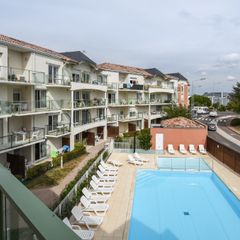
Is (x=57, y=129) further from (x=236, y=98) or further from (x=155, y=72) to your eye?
(x=236, y=98)

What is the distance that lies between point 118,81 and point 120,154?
20.4m

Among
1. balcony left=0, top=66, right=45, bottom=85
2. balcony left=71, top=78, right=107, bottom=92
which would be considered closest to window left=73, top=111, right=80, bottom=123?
balcony left=71, top=78, right=107, bottom=92

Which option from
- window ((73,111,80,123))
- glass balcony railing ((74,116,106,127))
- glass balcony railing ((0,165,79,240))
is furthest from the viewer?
glass balcony railing ((74,116,106,127))

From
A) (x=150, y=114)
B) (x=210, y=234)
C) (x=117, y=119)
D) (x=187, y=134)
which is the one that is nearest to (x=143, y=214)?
(x=210, y=234)

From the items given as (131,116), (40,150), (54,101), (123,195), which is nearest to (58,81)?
(54,101)

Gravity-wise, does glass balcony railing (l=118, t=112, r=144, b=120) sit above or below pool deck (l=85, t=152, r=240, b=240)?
above

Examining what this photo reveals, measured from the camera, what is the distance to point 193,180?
72.9 ft

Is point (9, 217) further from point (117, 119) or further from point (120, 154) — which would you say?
point (117, 119)

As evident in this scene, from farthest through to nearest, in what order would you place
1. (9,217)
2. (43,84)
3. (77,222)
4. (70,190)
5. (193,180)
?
(43,84) → (193,180) → (70,190) → (77,222) → (9,217)

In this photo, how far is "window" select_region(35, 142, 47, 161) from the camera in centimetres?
2661

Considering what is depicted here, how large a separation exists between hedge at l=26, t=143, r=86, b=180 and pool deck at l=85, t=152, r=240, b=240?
3.56m

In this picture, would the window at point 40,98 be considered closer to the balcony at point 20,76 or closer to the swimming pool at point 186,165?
the balcony at point 20,76

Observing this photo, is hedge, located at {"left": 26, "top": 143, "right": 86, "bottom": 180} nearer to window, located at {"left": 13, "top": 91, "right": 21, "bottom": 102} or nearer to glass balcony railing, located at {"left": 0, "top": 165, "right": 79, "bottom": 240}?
window, located at {"left": 13, "top": 91, "right": 21, "bottom": 102}

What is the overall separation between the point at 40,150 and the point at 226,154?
1624 cm
